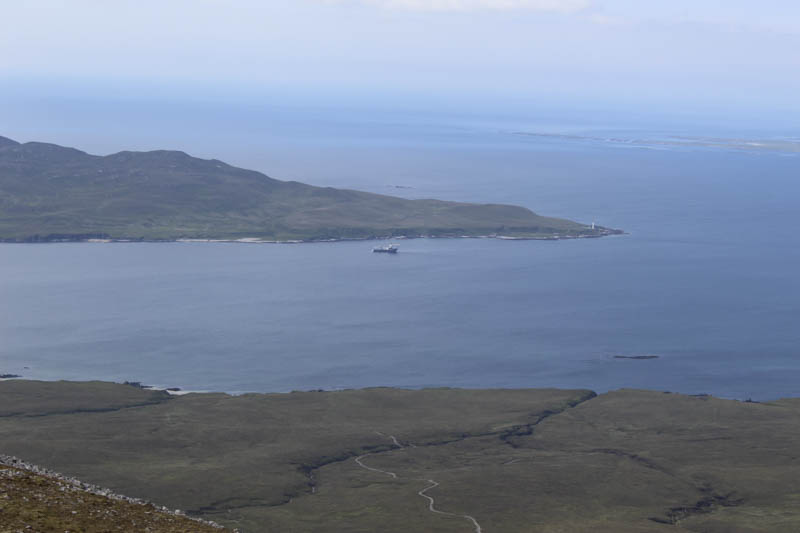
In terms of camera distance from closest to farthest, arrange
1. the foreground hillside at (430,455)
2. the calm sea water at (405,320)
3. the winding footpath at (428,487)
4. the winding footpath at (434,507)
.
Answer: the winding footpath at (434,507)
the winding footpath at (428,487)
the foreground hillside at (430,455)
the calm sea water at (405,320)

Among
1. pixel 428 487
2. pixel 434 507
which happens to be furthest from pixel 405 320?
pixel 434 507

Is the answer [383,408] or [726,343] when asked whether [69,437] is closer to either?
[383,408]

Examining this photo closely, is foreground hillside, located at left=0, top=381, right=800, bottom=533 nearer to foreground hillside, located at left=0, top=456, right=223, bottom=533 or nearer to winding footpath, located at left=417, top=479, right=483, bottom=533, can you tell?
winding footpath, located at left=417, top=479, right=483, bottom=533

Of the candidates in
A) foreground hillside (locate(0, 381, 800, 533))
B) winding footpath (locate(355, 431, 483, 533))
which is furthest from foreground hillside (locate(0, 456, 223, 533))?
winding footpath (locate(355, 431, 483, 533))

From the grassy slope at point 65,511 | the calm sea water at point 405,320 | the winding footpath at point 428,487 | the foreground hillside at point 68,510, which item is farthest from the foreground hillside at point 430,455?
the grassy slope at point 65,511

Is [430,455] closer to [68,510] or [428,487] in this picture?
[428,487]

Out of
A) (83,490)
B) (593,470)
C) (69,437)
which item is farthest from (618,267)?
(83,490)

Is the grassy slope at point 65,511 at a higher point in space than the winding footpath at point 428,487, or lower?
higher

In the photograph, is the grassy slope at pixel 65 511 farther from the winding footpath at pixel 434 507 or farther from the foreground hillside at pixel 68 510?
the winding footpath at pixel 434 507
